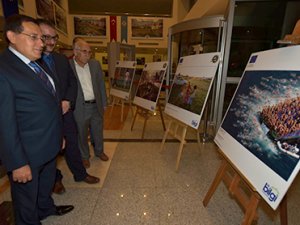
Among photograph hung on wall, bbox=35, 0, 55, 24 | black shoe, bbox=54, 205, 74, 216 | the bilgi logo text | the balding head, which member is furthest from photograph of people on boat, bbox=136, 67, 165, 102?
photograph hung on wall, bbox=35, 0, 55, 24

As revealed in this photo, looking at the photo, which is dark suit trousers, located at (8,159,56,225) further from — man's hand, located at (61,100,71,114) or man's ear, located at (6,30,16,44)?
man's ear, located at (6,30,16,44)

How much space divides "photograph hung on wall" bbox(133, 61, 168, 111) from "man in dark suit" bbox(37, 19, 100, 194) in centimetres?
151

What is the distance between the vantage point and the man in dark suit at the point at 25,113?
43.5 inches

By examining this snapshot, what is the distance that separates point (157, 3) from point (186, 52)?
16.2 feet

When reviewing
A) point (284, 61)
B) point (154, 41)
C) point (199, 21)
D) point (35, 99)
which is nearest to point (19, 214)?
point (35, 99)

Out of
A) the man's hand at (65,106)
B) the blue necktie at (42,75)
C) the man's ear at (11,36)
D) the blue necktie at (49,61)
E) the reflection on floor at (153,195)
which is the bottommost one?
the reflection on floor at (153,195)

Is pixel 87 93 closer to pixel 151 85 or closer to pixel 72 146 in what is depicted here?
pixel 72 146

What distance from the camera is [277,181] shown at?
3.33ft

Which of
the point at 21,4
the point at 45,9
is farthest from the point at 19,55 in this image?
the point at 45,9

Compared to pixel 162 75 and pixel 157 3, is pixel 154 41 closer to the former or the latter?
pixel 157 3

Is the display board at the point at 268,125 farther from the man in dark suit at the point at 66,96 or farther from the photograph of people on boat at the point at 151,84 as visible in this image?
the photograph of people on boat at the point at 151,84

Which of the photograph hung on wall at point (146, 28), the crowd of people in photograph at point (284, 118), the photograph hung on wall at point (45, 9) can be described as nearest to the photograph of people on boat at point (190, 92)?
the crowd of people in photograph at point (284, 118)

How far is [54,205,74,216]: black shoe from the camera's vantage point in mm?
1794

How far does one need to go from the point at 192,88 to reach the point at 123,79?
267cm
